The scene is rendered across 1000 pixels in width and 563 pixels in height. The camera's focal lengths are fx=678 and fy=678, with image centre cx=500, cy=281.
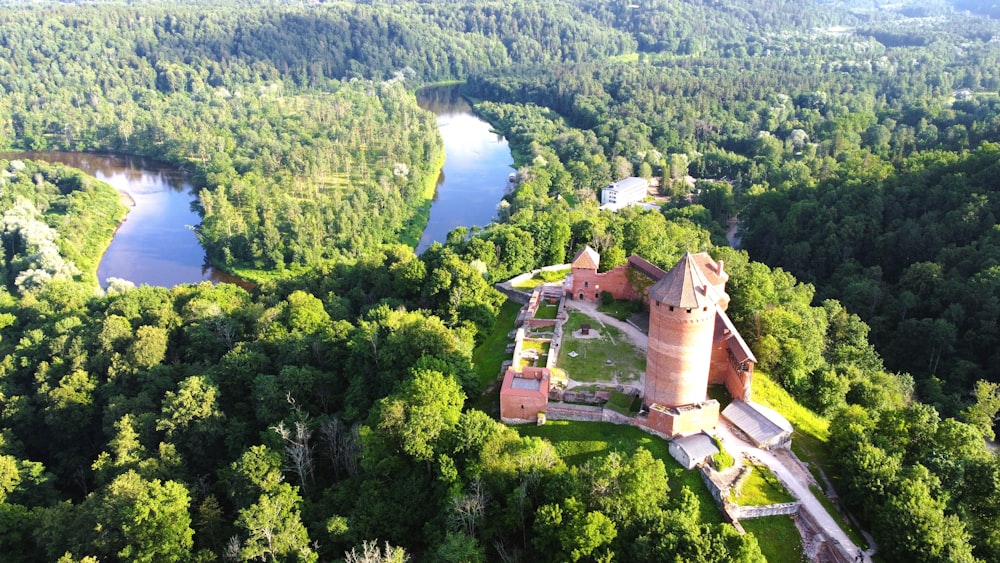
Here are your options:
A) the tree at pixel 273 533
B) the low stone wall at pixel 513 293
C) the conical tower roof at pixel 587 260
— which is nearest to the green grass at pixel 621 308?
the conical tower roof at pixel 587 260

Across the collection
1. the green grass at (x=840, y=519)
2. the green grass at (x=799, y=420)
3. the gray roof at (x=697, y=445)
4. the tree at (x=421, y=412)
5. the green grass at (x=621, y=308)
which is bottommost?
the green grass at (x=799, y=420)

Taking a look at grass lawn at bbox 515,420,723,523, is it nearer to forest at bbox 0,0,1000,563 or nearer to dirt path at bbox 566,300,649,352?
forest at bbox 0,0,1000,563

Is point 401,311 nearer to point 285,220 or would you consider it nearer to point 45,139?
point 285,220

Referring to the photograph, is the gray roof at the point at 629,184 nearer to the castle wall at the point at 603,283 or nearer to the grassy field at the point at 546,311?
the castle wall at the point at 603,283

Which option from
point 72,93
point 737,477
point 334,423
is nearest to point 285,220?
point 334,423

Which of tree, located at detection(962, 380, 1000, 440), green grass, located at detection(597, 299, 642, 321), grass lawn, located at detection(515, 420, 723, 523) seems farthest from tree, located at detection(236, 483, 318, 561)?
tree, located at detection(962, 380, 1000, 440)
